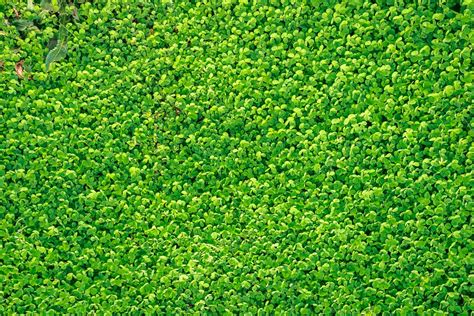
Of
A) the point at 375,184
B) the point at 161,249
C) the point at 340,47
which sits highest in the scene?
the point at 340,47

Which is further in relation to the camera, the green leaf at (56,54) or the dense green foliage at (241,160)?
the green leaf at (56,54)

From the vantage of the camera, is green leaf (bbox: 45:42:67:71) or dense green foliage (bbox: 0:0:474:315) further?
green leaf (bbox: 45:42:67:71)

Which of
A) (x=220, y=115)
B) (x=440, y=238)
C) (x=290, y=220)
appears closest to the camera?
(x=440, y=238)

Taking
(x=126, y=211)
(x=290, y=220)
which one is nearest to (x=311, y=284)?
(x=290, y=220)

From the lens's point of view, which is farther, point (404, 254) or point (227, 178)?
point (227, 178)

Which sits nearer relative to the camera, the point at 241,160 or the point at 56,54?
the point at 241,160

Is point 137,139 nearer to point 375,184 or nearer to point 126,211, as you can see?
point 126,211

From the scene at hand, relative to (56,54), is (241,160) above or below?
below

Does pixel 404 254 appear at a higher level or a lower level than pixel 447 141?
lower
